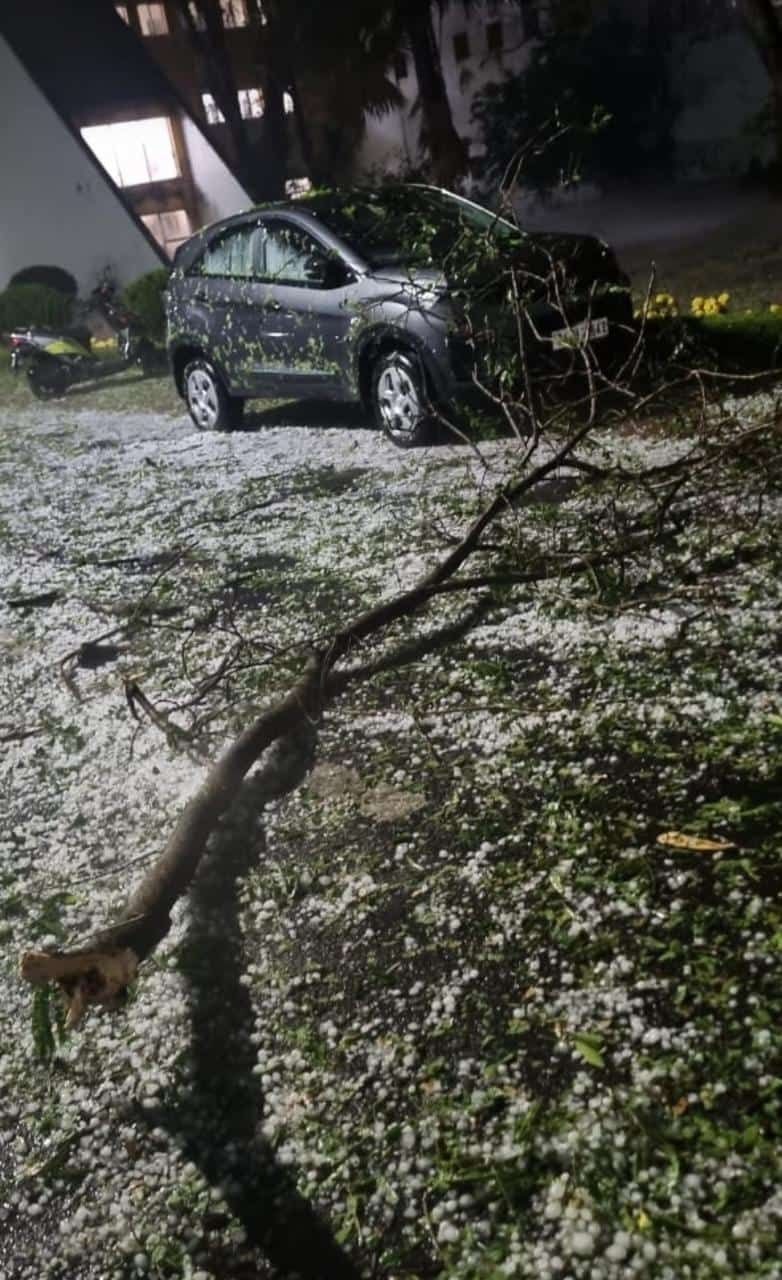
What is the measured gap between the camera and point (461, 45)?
59.2 ft

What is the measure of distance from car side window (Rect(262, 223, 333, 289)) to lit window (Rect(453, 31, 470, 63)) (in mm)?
11147

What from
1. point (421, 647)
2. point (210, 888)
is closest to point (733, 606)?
point (421, 647)

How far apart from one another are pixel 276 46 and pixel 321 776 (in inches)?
755

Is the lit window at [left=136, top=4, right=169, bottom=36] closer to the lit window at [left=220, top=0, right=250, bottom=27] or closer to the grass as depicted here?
the lit window at [left=220, top=0, right=250, bottom=27]

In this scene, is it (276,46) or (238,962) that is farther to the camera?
(276,46)

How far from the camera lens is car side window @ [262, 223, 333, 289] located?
822 cm

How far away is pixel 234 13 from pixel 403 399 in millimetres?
15656

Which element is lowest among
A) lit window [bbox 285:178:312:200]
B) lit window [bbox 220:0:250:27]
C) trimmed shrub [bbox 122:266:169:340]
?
trimmed shrub [bbox 122:266:169:340]

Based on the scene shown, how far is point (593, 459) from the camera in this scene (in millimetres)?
6844

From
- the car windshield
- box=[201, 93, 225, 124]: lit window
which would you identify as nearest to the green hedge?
the car windshield

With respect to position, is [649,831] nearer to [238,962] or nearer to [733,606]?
[238,962]

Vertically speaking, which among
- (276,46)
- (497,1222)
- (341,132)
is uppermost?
(276,46)

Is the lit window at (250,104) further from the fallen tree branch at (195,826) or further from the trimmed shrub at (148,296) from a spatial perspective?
the fallen tree branch at (195,826)

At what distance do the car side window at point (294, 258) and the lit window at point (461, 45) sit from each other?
11147 millimetres
